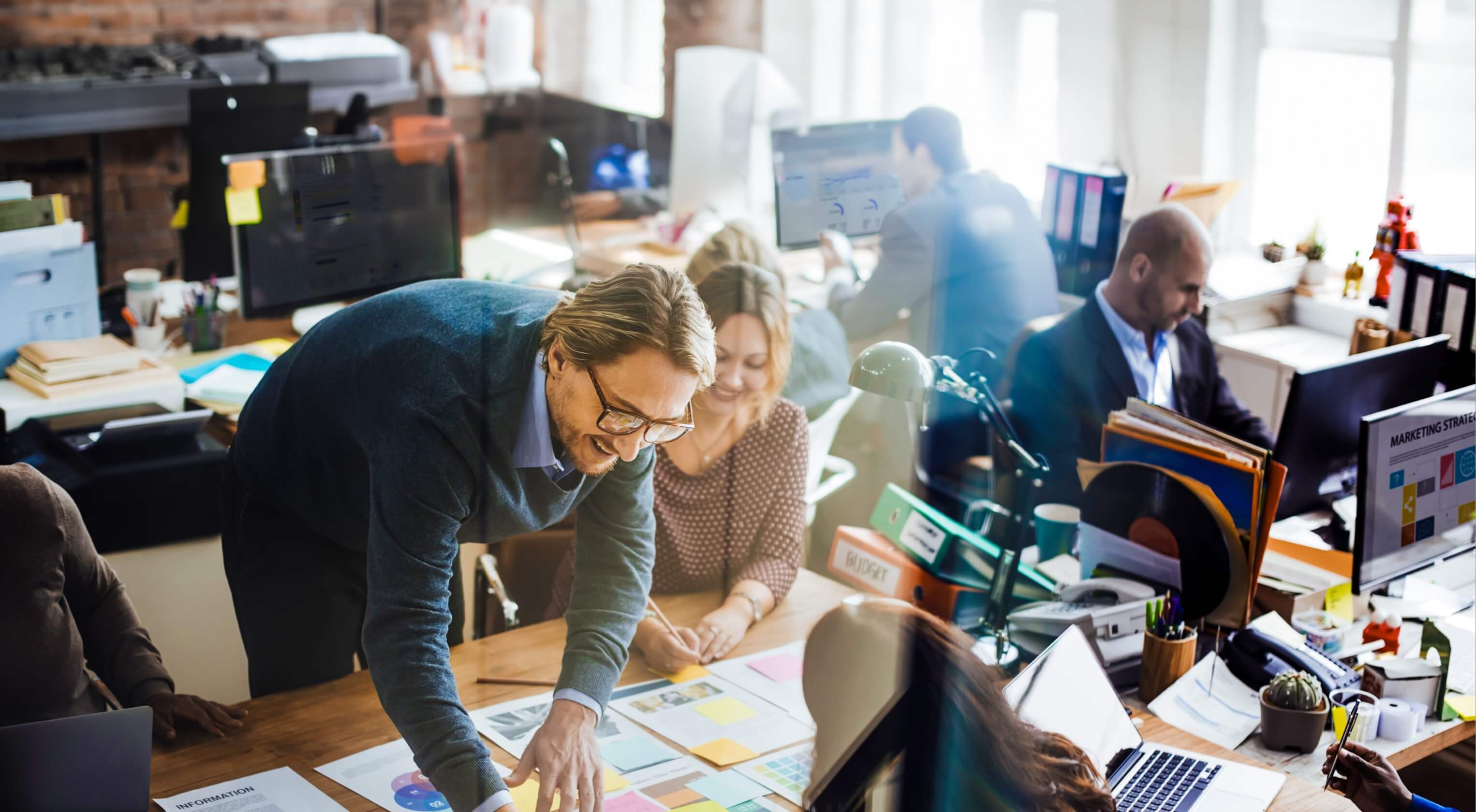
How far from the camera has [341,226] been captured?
2.75 m

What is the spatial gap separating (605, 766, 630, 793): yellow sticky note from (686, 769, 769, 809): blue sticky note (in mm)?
73

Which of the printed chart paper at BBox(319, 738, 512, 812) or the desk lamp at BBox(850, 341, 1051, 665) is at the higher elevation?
the desk lamp at BBox(850, 341, 1051, 665)

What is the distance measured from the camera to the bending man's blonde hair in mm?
1244

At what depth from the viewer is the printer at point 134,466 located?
1.98 metres

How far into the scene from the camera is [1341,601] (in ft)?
6.35

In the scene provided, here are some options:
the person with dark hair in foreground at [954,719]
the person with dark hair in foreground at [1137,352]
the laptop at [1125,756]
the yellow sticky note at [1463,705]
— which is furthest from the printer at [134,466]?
the yellow sticky note at [1463,705]

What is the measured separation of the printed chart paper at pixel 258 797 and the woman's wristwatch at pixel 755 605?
0.66 m

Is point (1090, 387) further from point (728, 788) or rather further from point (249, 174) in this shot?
point (249, 174)

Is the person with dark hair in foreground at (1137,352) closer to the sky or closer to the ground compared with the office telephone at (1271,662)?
closer to the sky

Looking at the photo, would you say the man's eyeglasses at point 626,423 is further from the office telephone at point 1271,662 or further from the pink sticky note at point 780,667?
the office telephone at point 1271,662

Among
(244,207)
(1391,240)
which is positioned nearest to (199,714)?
(244,207)

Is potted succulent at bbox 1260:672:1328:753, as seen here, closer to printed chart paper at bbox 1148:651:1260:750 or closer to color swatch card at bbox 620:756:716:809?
printed chart paper at bbox 1148:651:1260:750

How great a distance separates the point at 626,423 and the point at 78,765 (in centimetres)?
59

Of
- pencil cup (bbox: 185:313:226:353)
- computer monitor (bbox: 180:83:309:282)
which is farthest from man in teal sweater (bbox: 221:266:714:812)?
computer monitor (bbox: 180:83:309:282)
